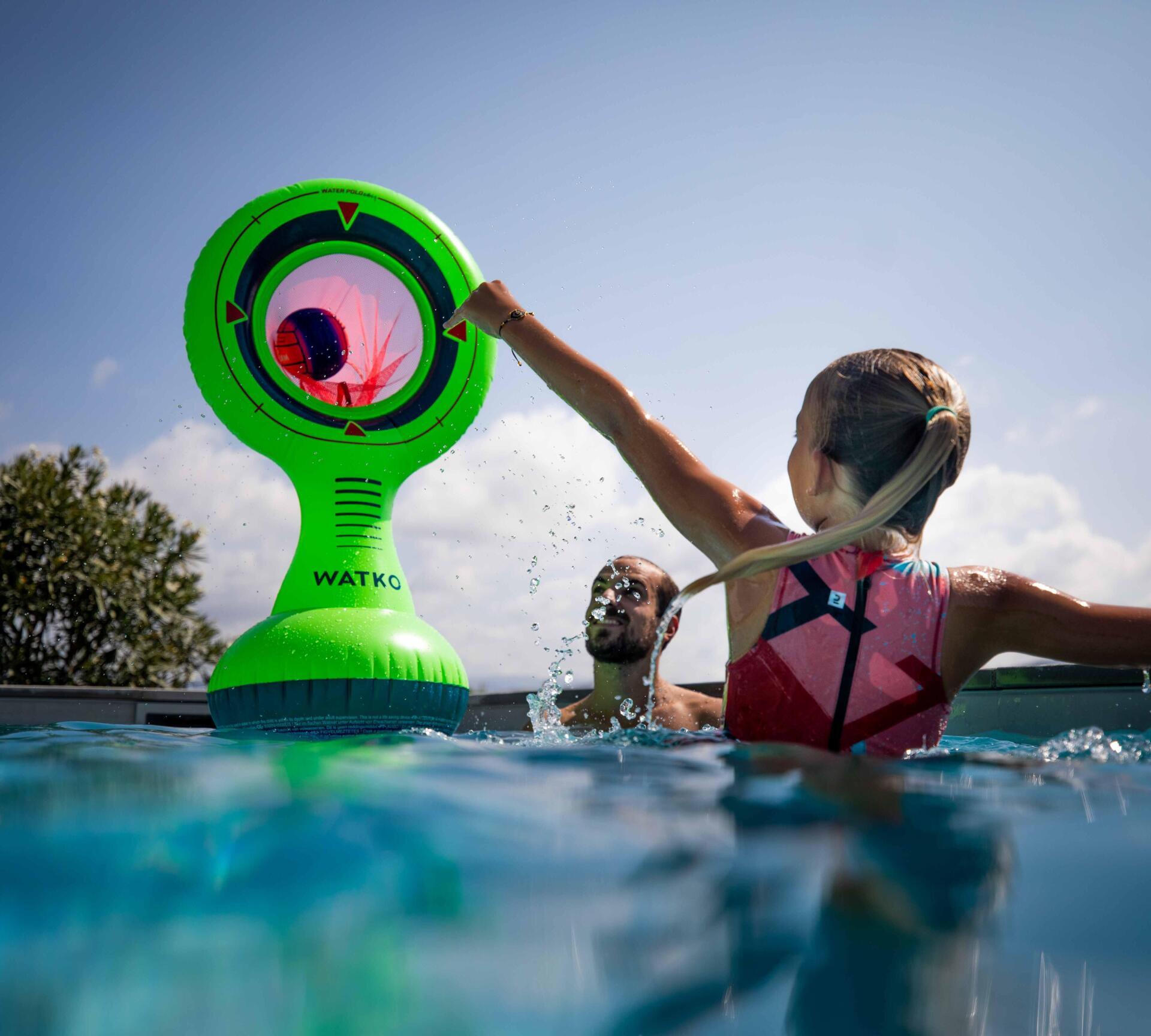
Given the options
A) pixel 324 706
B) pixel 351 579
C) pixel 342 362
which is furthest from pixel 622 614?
pixel 342 362

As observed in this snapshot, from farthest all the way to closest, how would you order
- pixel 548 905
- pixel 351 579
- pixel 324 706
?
pixel 351 579, pixel 324 706, pixel 548 905

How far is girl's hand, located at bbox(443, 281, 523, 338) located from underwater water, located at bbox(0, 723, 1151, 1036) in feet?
4.46

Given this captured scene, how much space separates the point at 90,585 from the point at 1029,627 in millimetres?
12773

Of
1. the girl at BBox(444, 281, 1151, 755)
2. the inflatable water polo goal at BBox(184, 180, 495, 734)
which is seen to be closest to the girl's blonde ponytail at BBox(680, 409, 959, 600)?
the girl at BBox(444, 281, 1151, 755)

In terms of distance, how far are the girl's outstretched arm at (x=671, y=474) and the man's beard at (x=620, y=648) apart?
285 cm

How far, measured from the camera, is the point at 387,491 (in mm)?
4645

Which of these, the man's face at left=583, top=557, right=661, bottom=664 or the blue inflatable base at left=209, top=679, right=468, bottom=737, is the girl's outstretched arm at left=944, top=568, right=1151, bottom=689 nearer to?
the blue inflatable base at left=209, top=679, right=468, bottom=737

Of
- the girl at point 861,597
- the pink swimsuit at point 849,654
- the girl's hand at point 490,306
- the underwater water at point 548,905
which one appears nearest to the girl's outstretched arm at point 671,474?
the girl at point 861,597

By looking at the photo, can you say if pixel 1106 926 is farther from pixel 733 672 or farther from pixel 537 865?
pixel 733 672

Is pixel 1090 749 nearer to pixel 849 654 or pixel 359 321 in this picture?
pixel 849 654

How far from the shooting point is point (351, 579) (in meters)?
4.38

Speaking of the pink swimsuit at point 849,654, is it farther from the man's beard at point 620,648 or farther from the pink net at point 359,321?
the pink net at point 359,321

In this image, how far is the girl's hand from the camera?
2473mm

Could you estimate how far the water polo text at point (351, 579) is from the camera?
14.3 feet
